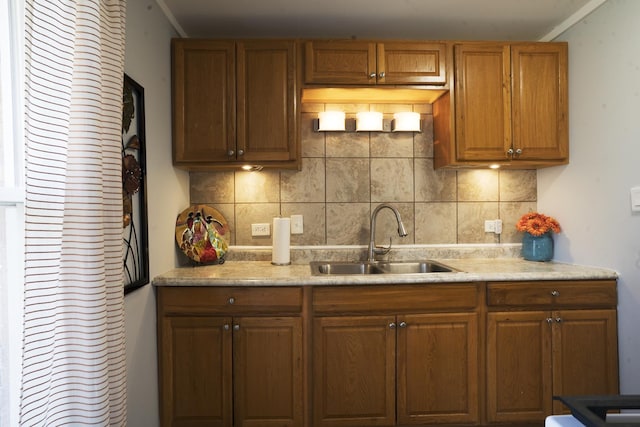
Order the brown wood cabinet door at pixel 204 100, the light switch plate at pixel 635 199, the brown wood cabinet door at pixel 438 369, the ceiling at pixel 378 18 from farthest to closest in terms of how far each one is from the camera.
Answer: the brown wood cabinet door at pixel 204 100
the ceiling at pixel 378 18
the brown wood cabinet door at pixel 438 369
the light switch plate at pixel 635 199

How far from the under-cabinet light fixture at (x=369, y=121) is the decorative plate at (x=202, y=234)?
1.12 metres

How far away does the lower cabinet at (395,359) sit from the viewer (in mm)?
1932

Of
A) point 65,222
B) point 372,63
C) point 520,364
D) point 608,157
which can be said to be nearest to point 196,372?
point 65,222

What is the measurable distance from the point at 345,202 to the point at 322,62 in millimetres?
909

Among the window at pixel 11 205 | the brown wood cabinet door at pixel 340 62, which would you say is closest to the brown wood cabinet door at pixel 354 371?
the window at pixel 11 205

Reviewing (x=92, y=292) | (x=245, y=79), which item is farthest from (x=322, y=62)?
(x=92, y=292)

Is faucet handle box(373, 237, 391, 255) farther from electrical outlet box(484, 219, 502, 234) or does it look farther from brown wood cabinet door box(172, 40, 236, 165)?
brown wood cabinet door box(172, 40, 236, 165)

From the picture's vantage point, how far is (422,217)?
8.45ft

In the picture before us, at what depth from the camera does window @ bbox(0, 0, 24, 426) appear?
98 cm

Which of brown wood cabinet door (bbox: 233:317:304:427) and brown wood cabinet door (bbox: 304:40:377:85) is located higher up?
brown wood cabinet door (bbox: 304:40:377:85)

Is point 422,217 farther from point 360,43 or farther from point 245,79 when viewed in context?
point 245,79

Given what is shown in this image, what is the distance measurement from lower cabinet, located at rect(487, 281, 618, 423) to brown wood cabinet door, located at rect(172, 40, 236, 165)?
5.83ft

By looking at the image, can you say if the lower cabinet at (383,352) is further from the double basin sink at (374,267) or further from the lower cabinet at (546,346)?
the double basin sink at (374,267)

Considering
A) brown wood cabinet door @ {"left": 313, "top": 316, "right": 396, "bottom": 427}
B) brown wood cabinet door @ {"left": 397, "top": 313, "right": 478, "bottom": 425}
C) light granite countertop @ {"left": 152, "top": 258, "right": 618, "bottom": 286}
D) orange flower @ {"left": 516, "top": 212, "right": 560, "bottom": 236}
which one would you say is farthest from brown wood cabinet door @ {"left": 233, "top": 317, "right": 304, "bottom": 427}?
orange flower @ {"left": 516, "top": 212, "right": 560, "bottom": 236}
